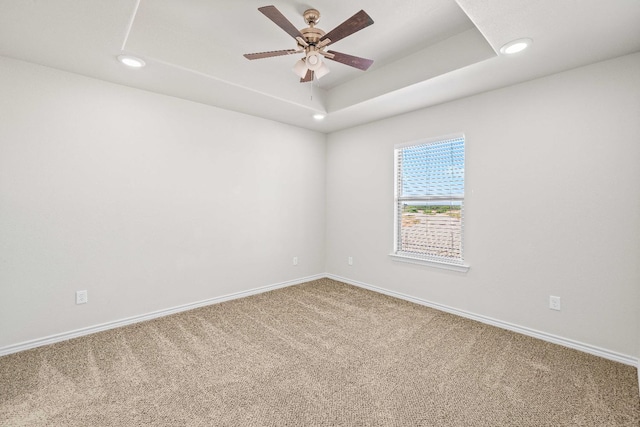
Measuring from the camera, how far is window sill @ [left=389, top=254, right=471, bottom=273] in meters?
3.29

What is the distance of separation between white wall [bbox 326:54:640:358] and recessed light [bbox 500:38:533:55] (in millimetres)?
738

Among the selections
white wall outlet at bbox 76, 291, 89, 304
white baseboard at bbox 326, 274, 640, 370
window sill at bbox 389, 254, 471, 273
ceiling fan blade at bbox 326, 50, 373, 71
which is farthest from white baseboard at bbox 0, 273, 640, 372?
ceiling fan blade at bbox 326, 50, 373, 71

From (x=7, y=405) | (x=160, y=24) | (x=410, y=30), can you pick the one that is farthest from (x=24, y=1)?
(x=410, y=30)

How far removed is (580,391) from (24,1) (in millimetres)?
4400

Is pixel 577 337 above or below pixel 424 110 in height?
below

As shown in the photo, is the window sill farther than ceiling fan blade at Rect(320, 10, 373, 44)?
Yes

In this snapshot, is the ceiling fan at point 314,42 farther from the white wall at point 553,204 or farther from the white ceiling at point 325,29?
the white wall at point 553,204

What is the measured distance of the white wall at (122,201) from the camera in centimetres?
251

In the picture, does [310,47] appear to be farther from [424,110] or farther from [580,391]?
[580,391]

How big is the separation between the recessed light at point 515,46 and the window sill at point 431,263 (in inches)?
82.8

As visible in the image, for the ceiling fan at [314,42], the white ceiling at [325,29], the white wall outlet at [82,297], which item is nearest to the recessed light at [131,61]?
the white ceiling at [325,29]

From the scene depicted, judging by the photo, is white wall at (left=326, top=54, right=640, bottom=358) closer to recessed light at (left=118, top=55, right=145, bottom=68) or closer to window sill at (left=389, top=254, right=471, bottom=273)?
window sill at (left=389, top=254, right=471, bottom=273)

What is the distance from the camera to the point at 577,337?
8.36 ft

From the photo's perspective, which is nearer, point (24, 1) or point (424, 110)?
point (24, 1)
